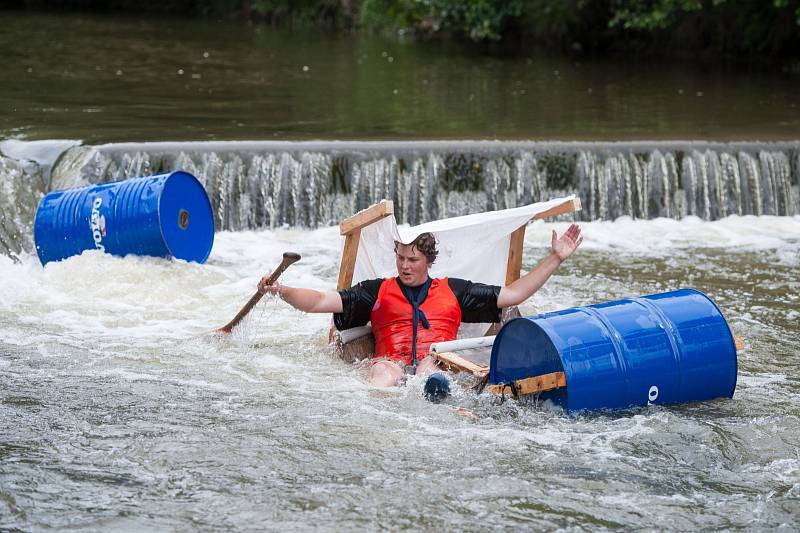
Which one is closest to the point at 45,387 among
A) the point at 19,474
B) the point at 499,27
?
the point at 19,474

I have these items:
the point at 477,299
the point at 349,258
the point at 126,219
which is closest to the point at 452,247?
the point at 477,299

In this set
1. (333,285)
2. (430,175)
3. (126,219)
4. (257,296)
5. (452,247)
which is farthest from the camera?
(430,175)

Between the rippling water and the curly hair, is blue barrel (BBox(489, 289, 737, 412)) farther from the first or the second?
the curly hair

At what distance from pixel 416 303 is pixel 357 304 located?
344 mm

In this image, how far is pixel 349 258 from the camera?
744 cm

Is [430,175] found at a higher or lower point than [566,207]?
lower

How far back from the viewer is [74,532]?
16.5ft

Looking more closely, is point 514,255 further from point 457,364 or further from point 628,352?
point 628,352

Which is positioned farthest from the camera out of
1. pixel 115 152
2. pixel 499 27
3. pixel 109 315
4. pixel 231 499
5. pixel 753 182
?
pixel 499 27

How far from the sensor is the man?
7043 mm

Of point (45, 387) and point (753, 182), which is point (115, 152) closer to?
point (45, 387)

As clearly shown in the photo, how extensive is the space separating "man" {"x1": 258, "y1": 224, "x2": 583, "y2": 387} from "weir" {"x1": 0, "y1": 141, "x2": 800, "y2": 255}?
540cm

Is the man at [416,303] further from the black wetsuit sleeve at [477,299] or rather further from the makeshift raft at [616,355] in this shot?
the makeshift raft at [616,355]

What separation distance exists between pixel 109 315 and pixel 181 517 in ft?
12.9
